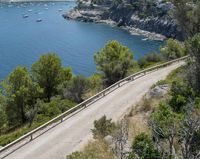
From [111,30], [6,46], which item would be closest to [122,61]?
[6,46]

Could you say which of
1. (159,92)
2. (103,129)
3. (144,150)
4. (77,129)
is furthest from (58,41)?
(144,150)

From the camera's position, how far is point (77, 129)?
2909cm

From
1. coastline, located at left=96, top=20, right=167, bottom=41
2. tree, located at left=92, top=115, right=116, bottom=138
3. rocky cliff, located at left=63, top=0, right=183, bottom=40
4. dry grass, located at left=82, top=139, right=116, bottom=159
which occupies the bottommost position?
coastline, located at left=96, top=20, right=167, bottom=41

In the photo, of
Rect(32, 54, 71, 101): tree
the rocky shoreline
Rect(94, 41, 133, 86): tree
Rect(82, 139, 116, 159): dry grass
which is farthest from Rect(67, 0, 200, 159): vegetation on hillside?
the rocky shoreline

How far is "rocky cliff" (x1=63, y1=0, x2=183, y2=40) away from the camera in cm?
15860

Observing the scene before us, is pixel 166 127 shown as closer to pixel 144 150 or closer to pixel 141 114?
pixel 144 150

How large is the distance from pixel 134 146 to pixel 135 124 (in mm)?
8819

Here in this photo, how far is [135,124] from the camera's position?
25031mm

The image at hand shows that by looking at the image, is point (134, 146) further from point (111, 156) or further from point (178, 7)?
point (178, 7)

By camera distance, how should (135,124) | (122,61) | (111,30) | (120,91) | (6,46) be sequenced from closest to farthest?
1. (135,124)
2. (120,91)
3. (122,61)
4. (6,46)
5. (111,30)

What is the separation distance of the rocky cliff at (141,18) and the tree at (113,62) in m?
94.3

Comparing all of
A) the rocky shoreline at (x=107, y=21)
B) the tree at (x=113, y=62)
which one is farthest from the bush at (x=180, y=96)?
the rocky shoreline at (x=107, y=21)

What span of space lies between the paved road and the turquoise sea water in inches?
2448

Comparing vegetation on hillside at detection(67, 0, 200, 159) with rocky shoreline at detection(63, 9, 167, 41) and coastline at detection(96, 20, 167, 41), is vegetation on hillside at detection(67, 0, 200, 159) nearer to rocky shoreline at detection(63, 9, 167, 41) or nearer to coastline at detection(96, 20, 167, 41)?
coastline at detection(96, 20, 167, 41)
